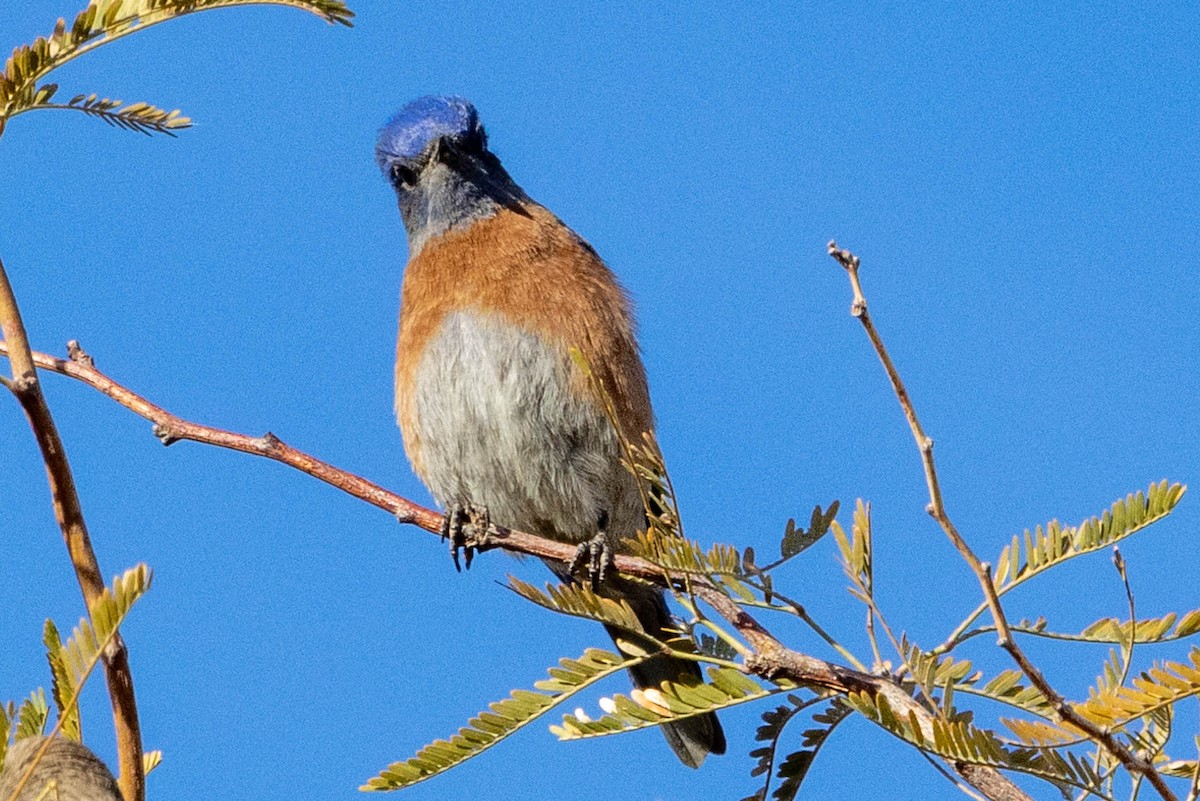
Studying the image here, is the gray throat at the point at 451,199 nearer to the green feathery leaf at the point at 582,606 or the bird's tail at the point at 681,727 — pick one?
Answer: the bird's tail at the point at 681,727

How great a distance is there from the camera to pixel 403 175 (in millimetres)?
6930

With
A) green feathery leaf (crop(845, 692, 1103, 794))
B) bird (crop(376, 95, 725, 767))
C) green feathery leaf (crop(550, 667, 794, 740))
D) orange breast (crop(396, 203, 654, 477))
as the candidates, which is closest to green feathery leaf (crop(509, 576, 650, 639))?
green feathery leaf (crop(550, 667, 794, 740))

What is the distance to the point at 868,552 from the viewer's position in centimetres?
229

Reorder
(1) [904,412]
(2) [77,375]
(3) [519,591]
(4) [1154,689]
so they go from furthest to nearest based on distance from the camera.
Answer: (2) [77,375] < (3) [519,591] < (4) [1154,689] < (1) [904,412]

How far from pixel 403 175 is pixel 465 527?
259 centimetres

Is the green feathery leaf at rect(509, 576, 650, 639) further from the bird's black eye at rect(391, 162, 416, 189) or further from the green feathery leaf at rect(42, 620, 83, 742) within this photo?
the bird's black eye at rect(391, 162, 416, 189)

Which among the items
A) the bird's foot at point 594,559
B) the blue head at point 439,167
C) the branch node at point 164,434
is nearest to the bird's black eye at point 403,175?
the blue head at point 439,167

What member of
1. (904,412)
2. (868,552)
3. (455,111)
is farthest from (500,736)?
(455,111)

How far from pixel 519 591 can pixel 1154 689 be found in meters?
1.15

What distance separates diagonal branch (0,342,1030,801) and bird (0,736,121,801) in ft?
1.56

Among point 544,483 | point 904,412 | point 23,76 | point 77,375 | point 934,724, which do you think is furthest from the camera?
point 544,483

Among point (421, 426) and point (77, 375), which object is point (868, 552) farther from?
point (421, 426)

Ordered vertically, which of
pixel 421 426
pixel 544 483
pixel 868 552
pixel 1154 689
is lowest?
pixel 1154 689

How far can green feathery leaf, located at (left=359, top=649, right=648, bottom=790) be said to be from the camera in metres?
2.26
